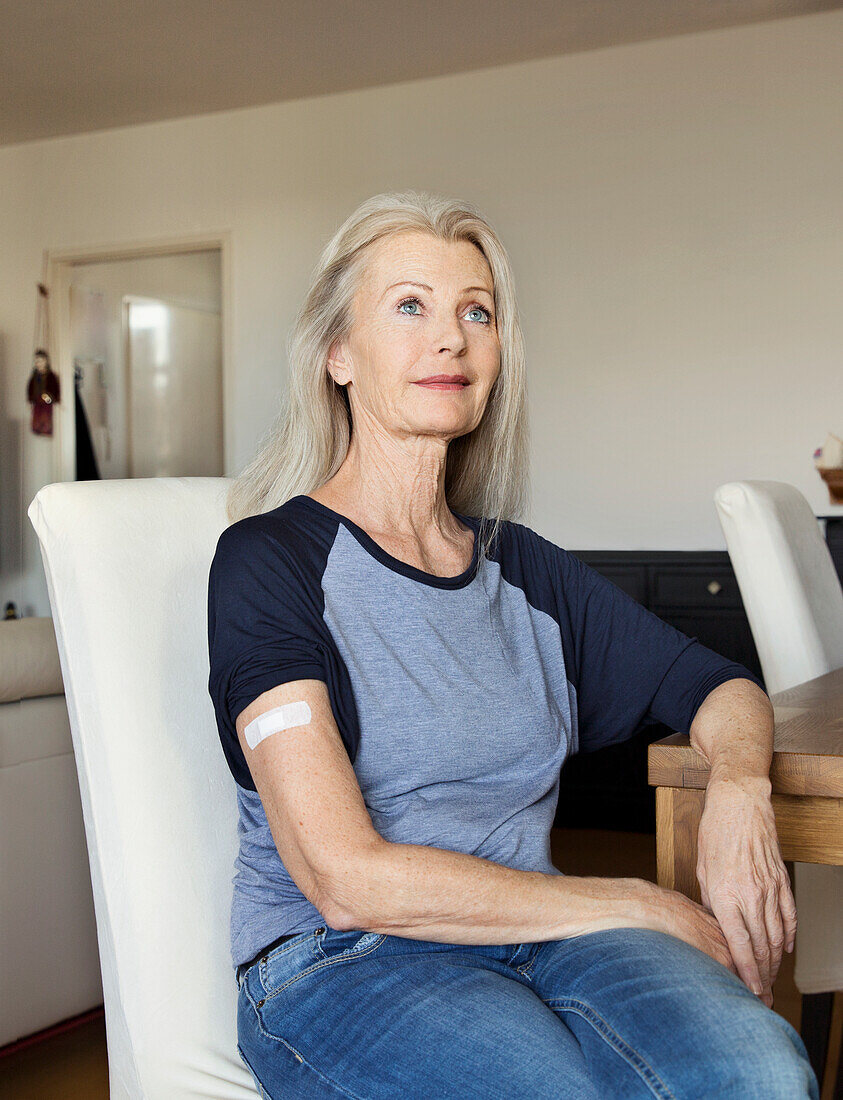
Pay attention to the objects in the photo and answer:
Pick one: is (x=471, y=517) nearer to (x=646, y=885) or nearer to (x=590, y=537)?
(x=646, y=885)

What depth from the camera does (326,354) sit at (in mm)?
1453

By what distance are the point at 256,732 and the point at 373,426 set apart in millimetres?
504

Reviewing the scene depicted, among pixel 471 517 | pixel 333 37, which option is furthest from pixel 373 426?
A: pixel 333 37

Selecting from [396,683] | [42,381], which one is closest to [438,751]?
[396,683]

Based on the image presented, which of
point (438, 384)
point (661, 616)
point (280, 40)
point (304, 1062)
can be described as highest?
point (280, 40)

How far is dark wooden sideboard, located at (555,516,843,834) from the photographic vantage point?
3.98m

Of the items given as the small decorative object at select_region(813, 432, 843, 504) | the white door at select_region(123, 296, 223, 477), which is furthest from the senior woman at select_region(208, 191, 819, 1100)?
the white door at select_region(123, 296, 223, 477)

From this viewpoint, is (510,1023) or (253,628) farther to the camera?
(253,628)

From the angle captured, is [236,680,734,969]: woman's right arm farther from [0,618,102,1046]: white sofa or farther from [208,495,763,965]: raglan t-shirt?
[0,618,102,1046]: white sofa

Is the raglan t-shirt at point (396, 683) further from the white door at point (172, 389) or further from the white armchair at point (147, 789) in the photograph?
the white door at point (172, 389)

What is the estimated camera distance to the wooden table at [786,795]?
113cm

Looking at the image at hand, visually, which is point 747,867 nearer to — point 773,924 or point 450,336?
point 773,924

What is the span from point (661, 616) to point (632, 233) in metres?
1.59

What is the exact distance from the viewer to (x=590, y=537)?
4621 millimetres
